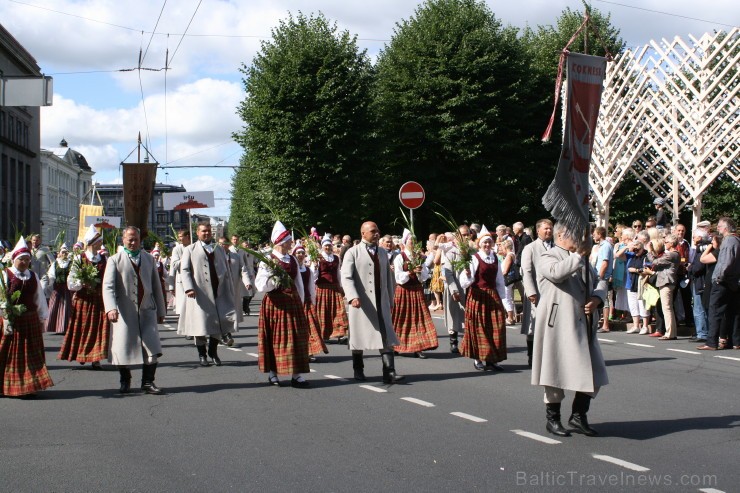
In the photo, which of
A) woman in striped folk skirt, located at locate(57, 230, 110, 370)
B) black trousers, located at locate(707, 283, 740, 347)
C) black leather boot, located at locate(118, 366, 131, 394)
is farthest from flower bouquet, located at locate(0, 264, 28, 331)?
black trousers, located at locate(707, 283, 740, 347)

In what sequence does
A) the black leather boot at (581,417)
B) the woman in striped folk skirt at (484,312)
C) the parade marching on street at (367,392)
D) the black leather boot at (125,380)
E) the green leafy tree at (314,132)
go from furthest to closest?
the green leafy tree at (314,132), the woman in striped folk skirt at (484,312), the black leather boot at (125,380), the black leather boot at (581,417), the parade marching on street at (367,392)

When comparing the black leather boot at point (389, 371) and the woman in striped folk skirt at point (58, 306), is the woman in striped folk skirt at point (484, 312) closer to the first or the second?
the black leather boot at point (389, 371)

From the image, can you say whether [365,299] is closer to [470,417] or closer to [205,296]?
[205,296]

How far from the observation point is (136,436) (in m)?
7.65

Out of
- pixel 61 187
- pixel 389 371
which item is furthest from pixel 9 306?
pixel 61 187

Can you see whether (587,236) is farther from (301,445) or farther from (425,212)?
(425,212)

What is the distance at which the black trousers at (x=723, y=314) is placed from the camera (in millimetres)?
13578

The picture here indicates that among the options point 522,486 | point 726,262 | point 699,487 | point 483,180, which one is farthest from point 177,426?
point 483,180

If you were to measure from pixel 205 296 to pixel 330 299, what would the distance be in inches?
128

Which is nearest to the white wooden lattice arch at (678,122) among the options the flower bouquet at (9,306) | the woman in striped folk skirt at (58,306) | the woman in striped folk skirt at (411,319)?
the woman in striped folk skirt at (411,319)

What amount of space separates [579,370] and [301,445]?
7.54 ft

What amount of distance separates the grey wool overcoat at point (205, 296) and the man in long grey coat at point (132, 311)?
195 centimetres

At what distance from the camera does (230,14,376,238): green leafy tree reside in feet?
118

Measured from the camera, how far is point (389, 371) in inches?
418
